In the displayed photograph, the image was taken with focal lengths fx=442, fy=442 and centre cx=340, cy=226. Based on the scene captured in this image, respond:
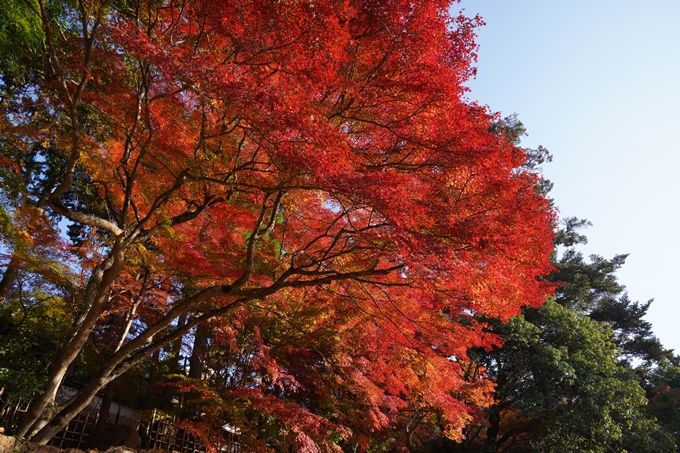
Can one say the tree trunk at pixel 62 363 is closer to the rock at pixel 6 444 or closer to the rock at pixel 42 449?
the rock at pixel 42 449

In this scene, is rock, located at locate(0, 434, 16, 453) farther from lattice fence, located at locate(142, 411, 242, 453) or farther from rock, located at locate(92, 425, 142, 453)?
rock, located at locate(92, 425, 142, 453)

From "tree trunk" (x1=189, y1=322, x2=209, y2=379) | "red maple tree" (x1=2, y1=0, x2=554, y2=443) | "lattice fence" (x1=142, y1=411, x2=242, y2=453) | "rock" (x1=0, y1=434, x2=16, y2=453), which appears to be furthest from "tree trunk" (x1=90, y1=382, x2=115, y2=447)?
"rock" (x1=0, y1=434, x2=16, y2=453)

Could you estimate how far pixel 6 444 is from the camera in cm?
493

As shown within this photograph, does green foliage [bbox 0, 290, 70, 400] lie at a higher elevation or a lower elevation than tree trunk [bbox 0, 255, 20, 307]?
lower

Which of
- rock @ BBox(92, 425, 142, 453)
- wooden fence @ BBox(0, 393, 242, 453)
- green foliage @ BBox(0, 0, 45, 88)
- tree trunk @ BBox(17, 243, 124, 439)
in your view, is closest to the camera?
tree trunk @ BBox(17, 243, 124, 439)

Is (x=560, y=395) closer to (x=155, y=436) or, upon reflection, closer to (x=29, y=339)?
(x=155, y=436)

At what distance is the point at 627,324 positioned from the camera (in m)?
22.1

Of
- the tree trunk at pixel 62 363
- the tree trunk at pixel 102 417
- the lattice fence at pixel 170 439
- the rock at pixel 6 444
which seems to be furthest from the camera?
the tree trunk at pixel 102 417

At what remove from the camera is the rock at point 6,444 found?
488 centimetres

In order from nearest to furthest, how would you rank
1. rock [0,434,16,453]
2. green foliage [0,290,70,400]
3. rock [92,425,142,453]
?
1. rock [0,434,16,453]
2. green foliage [0,290,70,400]
3. rock [92,425,142,453]

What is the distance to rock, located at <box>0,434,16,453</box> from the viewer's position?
4.88 meters

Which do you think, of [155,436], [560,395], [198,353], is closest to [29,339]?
[155,436]

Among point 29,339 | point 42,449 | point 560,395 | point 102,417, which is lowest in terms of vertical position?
point 42,449

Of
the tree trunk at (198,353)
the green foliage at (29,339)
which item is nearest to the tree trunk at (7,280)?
the green foliage at (29,339)
